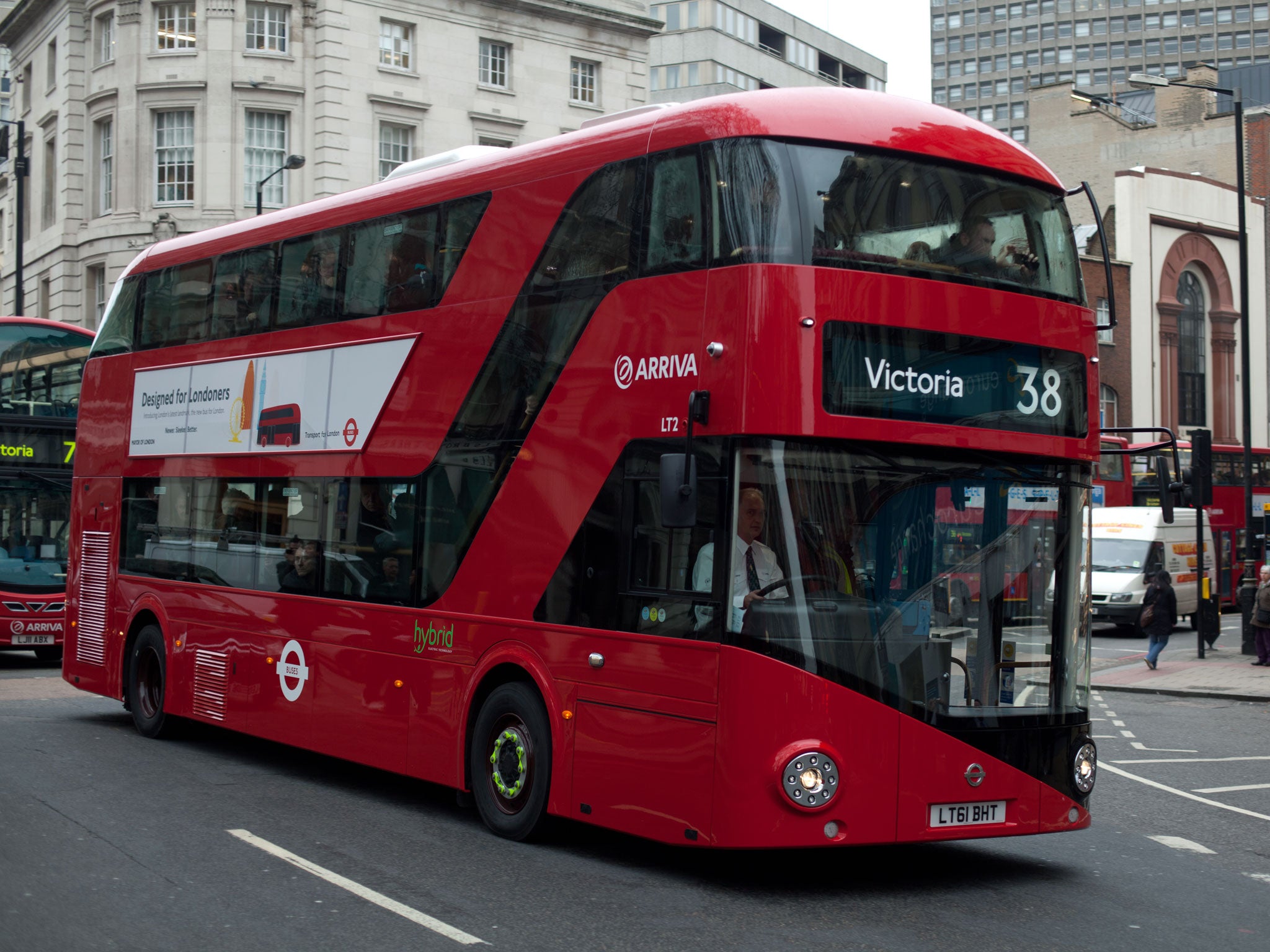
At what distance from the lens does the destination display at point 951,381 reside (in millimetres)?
7578

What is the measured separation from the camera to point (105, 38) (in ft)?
138

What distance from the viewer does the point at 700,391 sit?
7.63m

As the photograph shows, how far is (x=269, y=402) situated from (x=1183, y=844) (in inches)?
293

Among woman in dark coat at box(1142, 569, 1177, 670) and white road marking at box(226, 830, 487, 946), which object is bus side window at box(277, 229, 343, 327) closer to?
white road marking at box(226, 830, 487, 946)

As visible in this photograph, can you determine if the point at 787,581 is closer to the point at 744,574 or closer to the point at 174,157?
the point at 744,574

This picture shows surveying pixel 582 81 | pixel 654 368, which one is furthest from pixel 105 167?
pixel 654 368

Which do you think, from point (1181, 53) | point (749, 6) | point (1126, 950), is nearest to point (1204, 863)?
point (1126, 950)

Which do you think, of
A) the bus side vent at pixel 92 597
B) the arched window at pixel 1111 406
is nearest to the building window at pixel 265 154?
the bus side vent at pixel 92 597

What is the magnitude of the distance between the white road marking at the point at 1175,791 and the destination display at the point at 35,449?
14.5 m

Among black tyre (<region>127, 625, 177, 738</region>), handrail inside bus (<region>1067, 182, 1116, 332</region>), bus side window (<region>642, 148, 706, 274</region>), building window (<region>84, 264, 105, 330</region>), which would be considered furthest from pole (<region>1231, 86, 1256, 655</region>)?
building window (<region>84, 264, 105, 330</region>)

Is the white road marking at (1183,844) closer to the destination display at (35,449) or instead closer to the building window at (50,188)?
the destination display at (35,449)

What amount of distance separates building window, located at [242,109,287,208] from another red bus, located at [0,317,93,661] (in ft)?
66.1

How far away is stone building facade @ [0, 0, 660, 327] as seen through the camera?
133 ft

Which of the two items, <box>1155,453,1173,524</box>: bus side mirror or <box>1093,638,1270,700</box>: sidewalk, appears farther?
<box>1093,638,1270,700</box>: sidewalk
